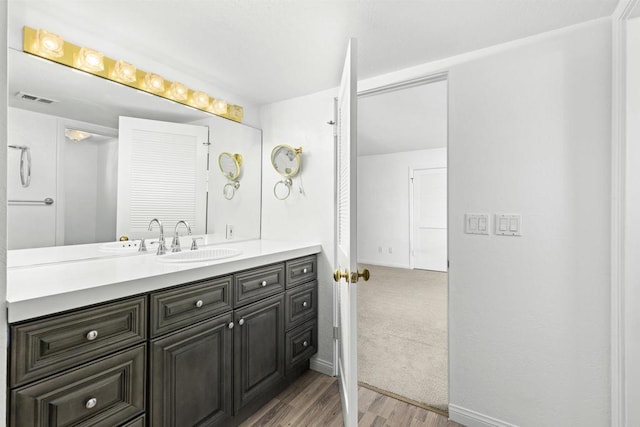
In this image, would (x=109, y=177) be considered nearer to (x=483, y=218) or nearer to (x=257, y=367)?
(x=257, y=367)

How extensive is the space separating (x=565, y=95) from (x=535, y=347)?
1276 mm

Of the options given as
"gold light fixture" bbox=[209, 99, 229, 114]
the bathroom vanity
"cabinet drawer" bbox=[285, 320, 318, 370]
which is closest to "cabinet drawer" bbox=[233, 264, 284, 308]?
the bathroom vanity

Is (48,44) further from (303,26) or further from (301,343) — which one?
(301,343)

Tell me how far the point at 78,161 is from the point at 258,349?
4.61ft

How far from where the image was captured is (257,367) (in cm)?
177

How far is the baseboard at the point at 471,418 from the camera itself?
1659 millimetres

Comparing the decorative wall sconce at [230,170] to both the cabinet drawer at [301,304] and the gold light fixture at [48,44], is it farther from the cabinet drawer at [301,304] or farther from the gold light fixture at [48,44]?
the gold light fixture at [48,44]

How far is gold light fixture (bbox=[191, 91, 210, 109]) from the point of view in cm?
210

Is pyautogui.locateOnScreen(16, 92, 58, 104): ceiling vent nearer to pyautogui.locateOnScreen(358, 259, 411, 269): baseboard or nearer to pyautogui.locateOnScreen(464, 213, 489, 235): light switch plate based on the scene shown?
pyautogui.locateOnScreen(464, 213, 489, 235): light switch plate

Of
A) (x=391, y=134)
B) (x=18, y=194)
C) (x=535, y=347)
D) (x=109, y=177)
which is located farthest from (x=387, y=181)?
(x=18, y=194)

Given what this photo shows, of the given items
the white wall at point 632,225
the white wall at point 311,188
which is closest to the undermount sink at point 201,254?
the white wall at point 311,188

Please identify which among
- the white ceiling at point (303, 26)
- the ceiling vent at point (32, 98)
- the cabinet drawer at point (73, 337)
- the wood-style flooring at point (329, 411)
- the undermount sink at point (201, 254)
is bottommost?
the wood-style flooring at point (329, 411)

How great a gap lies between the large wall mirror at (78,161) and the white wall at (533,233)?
1.76m

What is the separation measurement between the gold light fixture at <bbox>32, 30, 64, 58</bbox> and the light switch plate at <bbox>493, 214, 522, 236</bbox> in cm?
235
